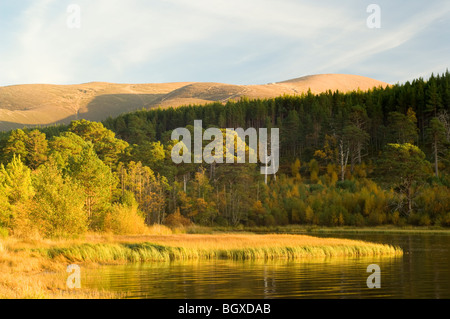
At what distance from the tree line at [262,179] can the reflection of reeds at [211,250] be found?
9751mm

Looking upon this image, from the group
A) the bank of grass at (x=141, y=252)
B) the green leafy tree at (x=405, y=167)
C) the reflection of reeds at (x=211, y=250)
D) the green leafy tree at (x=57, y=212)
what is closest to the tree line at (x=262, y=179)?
the green leafy tree at (x=57, y=212)

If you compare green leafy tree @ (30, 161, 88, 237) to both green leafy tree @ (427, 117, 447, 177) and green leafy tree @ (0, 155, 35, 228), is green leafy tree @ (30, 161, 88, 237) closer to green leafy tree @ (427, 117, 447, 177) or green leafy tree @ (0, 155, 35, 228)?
green leafy tree @ (0, 155, 35, 228)

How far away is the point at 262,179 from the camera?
102m

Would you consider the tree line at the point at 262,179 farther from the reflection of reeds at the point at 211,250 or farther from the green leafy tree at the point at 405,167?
the reflection of reeds at the point at 211,250

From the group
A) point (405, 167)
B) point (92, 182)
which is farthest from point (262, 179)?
point (92, 182)

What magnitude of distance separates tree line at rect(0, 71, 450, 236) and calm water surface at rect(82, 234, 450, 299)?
18397mm

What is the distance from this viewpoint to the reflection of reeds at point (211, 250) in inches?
1380

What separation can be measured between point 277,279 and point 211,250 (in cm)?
1397

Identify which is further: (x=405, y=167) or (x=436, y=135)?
(x=436, y=135)

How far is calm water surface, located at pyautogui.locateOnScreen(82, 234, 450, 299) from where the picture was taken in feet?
72.3

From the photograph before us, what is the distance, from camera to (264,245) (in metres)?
41.1

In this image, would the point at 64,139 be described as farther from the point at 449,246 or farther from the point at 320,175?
the point at 449,246

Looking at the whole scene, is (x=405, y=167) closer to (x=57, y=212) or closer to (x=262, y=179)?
(x=262, y=179)
